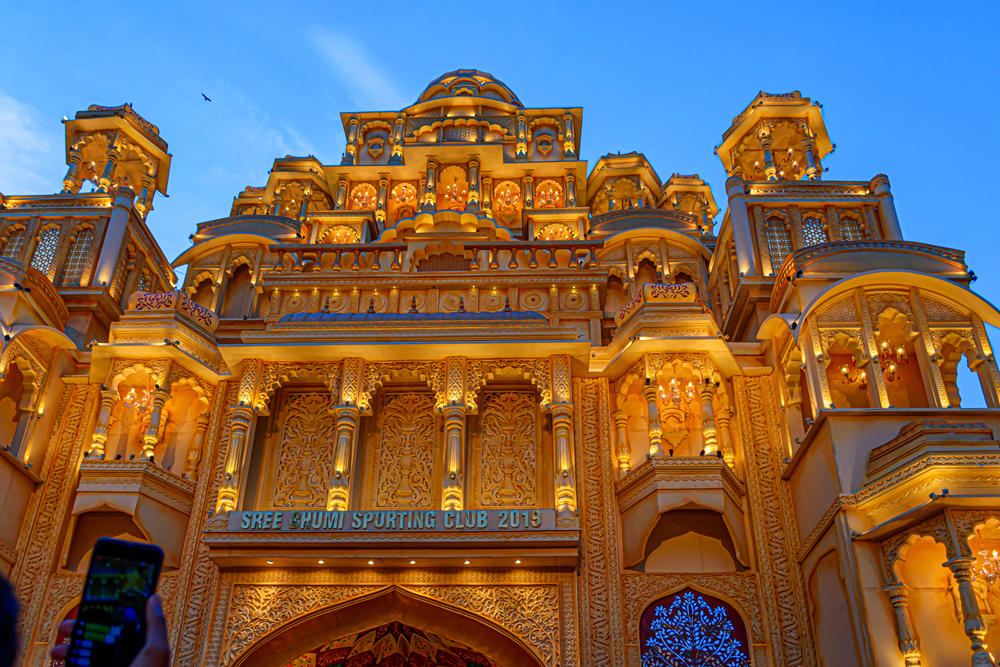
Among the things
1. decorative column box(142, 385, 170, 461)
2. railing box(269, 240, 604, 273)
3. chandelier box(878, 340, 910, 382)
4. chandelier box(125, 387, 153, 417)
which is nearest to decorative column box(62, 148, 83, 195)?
railing box(269, 240, 604, 273)

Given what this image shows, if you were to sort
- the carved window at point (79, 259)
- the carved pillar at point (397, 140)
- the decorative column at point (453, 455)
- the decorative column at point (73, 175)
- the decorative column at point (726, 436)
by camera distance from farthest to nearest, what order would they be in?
the carved pillar at point (397, 140), the decorative column at point (73, 175), the carved window at point (79, 259), the decorative column at point (726, 436), the decorative column at point (453, 455)

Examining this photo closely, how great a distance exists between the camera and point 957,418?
13102mm

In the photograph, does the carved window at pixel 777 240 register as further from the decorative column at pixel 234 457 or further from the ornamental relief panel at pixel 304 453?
the decorative column at pixel 234 457

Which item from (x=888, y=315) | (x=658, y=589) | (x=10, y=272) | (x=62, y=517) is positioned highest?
(x=10, y=272)

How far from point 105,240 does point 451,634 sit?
11499 mm

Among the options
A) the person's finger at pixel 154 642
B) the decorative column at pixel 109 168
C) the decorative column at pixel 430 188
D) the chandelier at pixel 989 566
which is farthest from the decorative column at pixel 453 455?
the person's finger at pixel 154 642

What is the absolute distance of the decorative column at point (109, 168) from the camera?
21.1 metres

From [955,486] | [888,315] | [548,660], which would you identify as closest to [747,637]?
[548,660]

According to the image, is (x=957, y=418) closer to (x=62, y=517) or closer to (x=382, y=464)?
(x=382, y=464)

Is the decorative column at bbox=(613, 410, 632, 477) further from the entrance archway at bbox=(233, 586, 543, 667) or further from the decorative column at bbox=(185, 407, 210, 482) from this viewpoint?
the decorative column at bbox=(185, 407, 210, 482)

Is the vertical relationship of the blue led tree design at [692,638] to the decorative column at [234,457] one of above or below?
below

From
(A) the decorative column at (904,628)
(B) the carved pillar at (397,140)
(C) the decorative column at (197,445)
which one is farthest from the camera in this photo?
(B) the carved pillar at (397,140)

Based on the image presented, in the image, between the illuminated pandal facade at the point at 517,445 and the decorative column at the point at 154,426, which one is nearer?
the illuminated pandal facade at the point at 517,445

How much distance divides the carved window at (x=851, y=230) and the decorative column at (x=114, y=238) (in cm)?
1527
